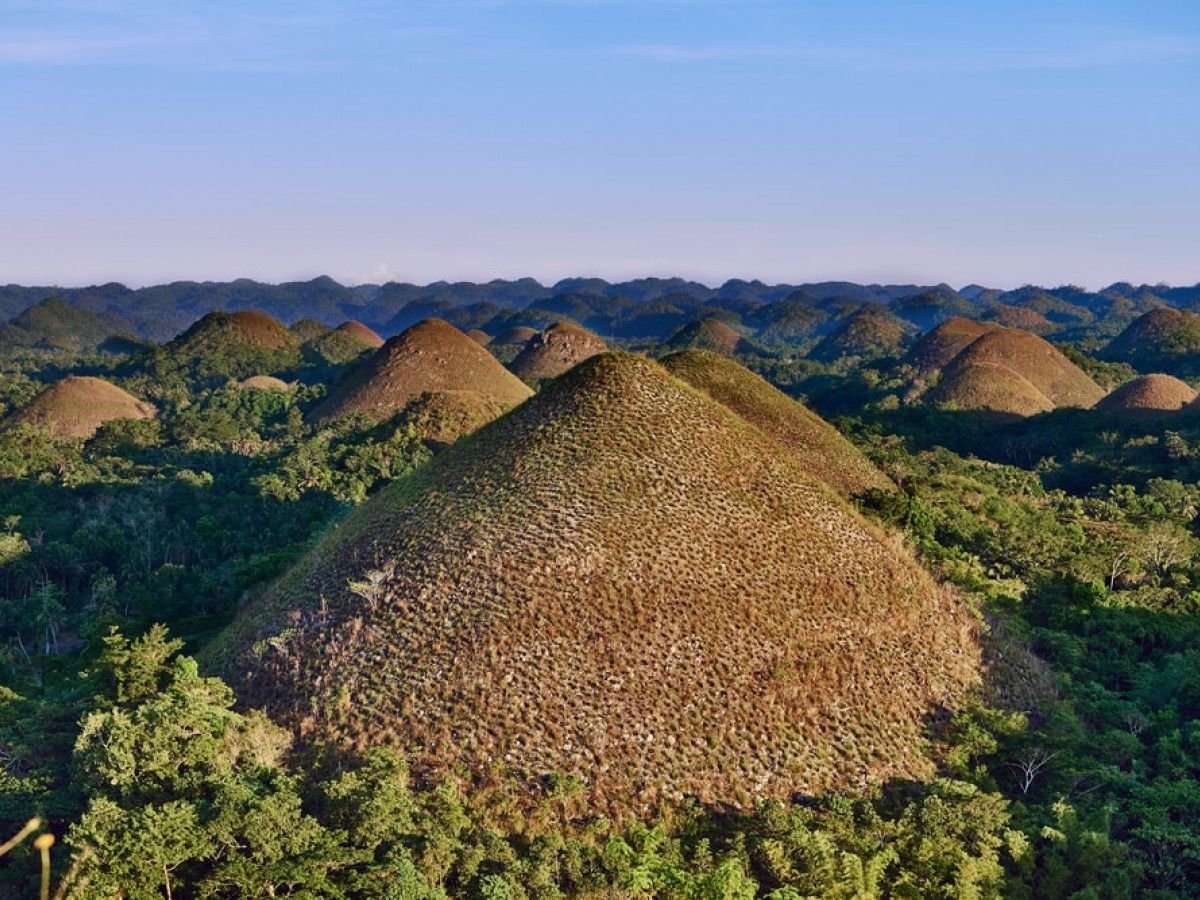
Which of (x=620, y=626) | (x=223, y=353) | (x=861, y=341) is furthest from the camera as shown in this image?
(x=861, y=341)

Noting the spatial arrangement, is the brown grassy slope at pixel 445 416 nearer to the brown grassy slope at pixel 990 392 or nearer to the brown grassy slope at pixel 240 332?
the brown grassy slope at pixel 990 392

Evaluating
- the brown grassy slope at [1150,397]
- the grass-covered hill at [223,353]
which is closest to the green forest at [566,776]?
the brown grassy slope at [1150,397]

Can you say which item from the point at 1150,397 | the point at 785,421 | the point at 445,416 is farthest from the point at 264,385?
the point at 1150,397

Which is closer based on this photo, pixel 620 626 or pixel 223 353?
A: pixel 620 626

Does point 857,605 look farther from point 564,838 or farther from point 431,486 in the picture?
point 431,486

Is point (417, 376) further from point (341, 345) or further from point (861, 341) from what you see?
point (861, 341)

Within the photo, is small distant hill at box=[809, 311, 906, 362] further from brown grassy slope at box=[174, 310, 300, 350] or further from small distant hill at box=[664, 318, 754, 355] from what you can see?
brown grassy slope at box=[174, 310, 300, 350]

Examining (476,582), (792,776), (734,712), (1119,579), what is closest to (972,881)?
(792,776)
